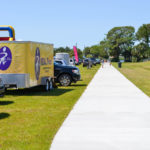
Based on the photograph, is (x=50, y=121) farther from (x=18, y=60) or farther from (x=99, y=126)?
(x=18, y=60)

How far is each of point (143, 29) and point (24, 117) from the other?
125 m

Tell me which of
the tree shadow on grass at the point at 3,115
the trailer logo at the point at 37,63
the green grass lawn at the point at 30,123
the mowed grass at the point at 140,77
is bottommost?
the mowed grass at the point at 140,77

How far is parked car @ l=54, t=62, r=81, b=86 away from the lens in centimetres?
1928

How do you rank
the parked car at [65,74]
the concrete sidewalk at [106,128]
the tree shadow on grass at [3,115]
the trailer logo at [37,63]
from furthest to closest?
1. the parked car at [65,74]
2. the trailer logo at [37,63]
3. the tree shadow on grass at [3,115]
4. the concrete sidewalk at [106,128]

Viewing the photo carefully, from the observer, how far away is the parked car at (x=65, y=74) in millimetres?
19281

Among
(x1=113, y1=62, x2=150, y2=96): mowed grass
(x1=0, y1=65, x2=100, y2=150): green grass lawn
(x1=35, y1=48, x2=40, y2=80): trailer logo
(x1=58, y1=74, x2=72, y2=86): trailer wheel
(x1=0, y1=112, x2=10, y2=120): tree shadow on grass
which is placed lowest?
(x1=113, y1=62, x2=150, y2=96): mowed grass

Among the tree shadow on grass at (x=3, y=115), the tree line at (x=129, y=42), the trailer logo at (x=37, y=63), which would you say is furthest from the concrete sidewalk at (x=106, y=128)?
the tree line at (x=129, y=42)

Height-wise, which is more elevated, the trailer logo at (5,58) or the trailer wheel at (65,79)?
the trailer logo at (5,58)

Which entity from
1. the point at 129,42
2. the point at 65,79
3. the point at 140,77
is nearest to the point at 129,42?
the point at 129,42

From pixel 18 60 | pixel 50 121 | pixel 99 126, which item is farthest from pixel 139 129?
pixel 18 60

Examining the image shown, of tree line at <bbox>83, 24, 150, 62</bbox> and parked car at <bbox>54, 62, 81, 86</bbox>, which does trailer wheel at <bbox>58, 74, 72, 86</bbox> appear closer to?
parked car at <bbox>54, 62, 81, 86</bbox>

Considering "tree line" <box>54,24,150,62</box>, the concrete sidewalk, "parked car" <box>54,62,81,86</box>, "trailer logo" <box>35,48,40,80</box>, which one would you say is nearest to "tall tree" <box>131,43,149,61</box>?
"tree line" <box>54,24,150,62</box>

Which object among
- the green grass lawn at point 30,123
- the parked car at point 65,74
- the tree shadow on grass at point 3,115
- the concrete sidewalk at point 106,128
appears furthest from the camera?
the parked car at point 65,74

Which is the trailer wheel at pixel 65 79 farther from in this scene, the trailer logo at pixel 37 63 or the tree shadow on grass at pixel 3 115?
the tree shadow on grass at pixel 3 115
